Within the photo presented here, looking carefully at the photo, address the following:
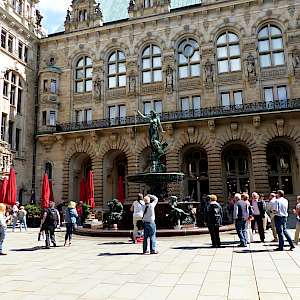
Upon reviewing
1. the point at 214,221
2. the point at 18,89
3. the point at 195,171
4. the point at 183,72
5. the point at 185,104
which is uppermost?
the point at 183,72

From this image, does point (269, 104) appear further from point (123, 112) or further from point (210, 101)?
point (123, 112)

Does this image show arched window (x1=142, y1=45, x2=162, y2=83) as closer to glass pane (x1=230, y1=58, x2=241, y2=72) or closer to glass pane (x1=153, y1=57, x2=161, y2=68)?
glass pane (x1=153, y1=57, x2=161, y2=68)

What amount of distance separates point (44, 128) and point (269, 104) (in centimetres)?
2270

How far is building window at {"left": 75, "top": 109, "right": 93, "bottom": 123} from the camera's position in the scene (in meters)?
36.7

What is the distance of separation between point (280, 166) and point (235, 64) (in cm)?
1054

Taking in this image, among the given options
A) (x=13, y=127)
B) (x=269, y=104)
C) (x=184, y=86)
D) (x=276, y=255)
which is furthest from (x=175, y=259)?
(x=13, y=127)

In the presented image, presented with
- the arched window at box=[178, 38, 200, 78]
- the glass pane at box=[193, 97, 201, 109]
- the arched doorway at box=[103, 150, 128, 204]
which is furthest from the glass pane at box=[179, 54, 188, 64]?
the arched doorway at box=[103, 150, 128, 204]

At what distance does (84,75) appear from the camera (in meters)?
37.9

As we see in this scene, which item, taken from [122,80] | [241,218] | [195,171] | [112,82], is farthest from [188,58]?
[241,218]

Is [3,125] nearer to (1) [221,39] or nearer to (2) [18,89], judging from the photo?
(2) [18,89]

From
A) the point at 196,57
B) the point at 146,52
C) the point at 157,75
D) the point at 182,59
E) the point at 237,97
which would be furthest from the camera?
the point at 146,52

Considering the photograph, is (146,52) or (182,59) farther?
(146,52)

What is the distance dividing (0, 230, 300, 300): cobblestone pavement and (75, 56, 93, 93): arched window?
27.1m

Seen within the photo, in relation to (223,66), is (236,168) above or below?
below
